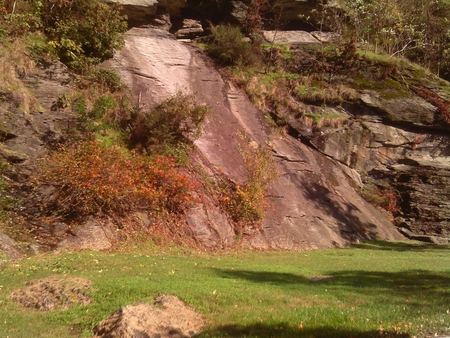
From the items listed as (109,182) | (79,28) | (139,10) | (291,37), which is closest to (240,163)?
(109,182)

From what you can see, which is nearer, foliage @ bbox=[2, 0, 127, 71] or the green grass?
the green grass

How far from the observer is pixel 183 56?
26.1 metres

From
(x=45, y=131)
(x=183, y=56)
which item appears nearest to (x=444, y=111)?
(x=183, y=56)

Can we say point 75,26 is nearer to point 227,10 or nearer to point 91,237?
point 91,237

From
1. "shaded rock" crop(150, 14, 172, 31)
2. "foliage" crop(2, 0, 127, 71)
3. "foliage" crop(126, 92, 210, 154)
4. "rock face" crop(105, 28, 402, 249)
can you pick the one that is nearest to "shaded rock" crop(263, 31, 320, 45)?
"shaded rock" crop(150, 14, 172, 31)

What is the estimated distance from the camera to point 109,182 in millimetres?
15312

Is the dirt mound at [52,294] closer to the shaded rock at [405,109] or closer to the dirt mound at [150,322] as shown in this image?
the dirt mound at [150,322]

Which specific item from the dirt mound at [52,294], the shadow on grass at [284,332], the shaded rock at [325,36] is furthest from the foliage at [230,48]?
the shadow on grass at [284,332]

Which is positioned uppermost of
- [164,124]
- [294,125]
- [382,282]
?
[164,124]

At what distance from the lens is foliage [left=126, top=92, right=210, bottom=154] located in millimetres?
18719

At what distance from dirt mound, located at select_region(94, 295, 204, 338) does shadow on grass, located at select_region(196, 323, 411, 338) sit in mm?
456

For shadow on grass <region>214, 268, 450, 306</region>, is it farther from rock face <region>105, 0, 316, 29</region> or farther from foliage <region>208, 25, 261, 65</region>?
rock face <region>105, 0, 316, 29</region>

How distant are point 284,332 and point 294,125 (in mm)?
20070

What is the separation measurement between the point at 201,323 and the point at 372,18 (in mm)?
28990
